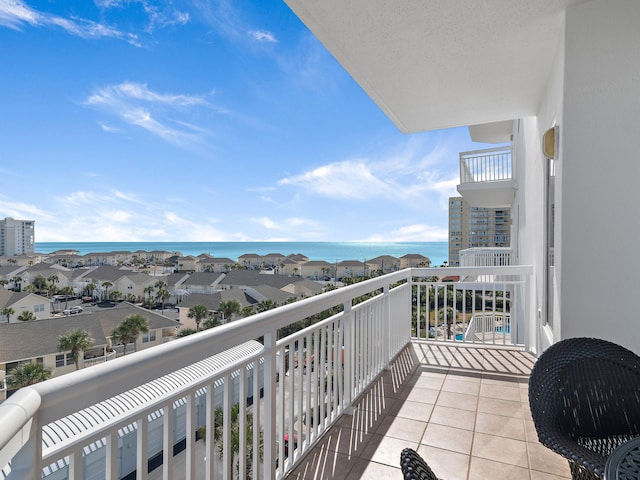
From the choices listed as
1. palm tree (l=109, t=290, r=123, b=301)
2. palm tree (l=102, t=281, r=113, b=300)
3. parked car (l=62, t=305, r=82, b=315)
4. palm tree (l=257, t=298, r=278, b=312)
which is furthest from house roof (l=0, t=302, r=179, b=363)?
palm tree (l=257, t=298, r=278, b=312)

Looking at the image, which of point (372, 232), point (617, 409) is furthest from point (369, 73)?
point (372, 232)

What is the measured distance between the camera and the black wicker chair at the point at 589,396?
59.7 inches

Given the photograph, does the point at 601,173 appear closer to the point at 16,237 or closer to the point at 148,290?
the point at 148,290

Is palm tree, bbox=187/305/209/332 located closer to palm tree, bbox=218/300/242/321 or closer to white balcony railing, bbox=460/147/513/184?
palm tree, bbox=218/300/242/321

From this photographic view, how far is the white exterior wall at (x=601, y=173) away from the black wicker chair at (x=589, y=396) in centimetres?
65

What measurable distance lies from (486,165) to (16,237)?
10.0 metres

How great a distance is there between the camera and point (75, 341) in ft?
12.8

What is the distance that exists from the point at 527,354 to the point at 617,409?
303 centimetres

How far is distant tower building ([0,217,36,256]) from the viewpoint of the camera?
5.64 metres

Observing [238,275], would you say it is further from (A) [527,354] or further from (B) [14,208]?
(B) [14,208]

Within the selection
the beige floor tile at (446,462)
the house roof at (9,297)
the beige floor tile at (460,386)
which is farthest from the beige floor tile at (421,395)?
the house roof at (9,297)

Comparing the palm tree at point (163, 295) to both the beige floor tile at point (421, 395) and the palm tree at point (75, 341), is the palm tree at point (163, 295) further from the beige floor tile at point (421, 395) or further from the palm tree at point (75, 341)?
the beige floor tile at point (421, 395)

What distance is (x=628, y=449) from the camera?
1.07 m

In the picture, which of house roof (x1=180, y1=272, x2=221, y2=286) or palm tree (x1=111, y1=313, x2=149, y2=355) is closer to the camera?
palm tree (x1=111, y1=313, x2=149, y2=355)
